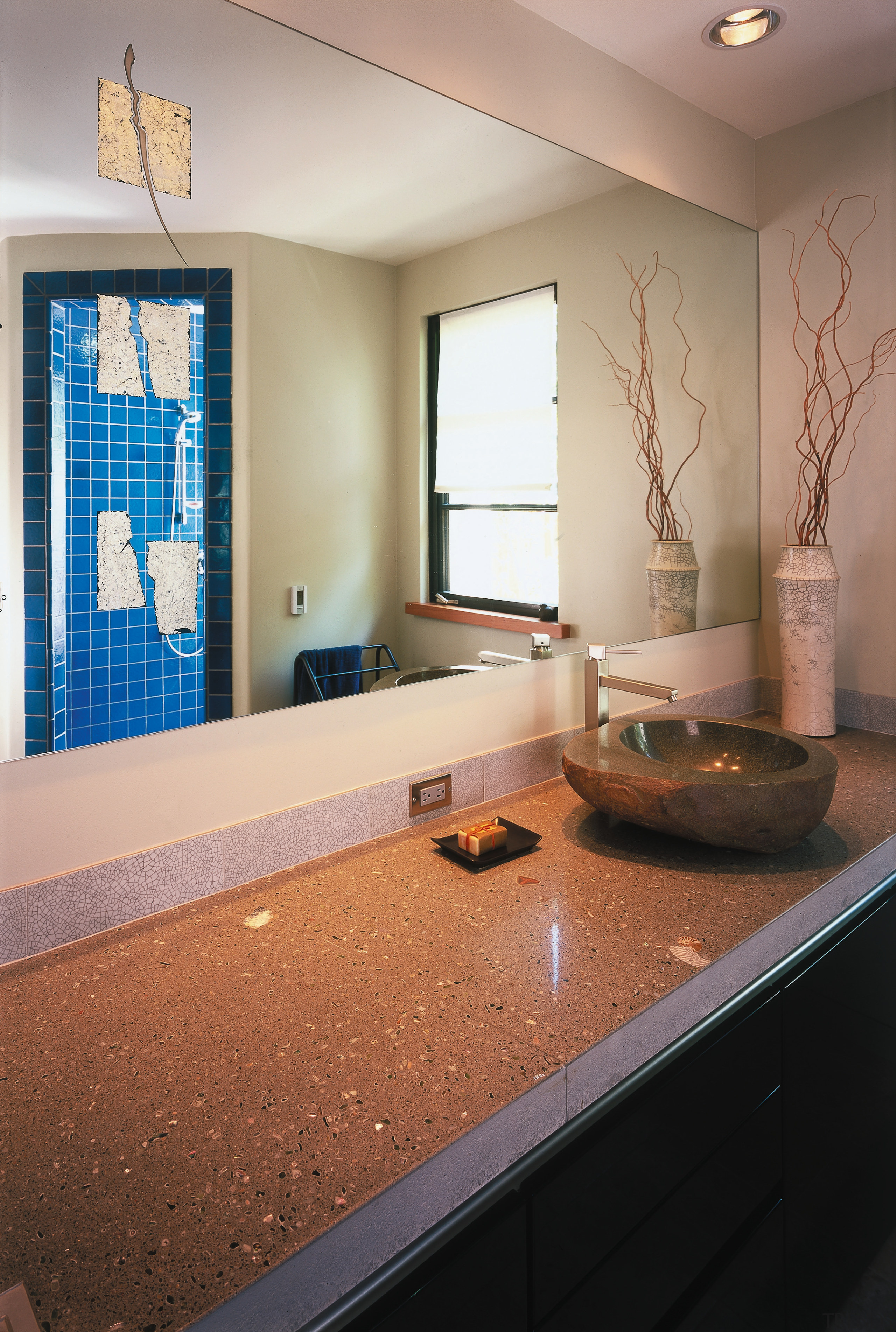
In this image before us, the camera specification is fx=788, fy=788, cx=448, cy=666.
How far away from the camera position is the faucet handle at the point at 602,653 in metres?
1.65

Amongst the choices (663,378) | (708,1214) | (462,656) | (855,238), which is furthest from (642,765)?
(855,238)

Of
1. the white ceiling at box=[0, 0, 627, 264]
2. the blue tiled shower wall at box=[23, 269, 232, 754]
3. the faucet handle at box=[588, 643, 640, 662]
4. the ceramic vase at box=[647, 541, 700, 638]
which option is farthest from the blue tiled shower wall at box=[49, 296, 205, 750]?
the ceramic vase at box=[647, 541, 700, 638]

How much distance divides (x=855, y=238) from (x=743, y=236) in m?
0.29

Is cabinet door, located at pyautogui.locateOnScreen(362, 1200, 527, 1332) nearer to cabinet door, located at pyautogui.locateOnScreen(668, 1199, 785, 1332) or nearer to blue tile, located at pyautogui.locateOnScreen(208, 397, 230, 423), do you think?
cabinet door, located at pyautogui.locateOnScreen(668, 1199, 785, 1332)

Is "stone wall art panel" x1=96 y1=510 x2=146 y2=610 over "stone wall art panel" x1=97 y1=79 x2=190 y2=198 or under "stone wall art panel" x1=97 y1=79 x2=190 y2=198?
under

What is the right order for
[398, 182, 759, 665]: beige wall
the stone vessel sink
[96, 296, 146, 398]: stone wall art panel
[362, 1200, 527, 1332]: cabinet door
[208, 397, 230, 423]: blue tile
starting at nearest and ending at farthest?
[362, 1200, 527, 1332]: cabinet door
[96, 296, 146, 398]: stone wall art panel
[208, 397, 230, 423]: blue tile
the stone vessel sink
[398, 182, 759, 665]: beige wall

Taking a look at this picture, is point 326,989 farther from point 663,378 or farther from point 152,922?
point 663,378

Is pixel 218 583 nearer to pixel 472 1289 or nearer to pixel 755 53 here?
pixel 472 1289

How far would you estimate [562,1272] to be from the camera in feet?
2.92

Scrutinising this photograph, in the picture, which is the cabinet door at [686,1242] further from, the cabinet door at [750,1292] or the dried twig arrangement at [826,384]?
the dried twig arrangement at [826,384]

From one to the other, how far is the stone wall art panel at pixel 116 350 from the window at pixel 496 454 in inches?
20.9

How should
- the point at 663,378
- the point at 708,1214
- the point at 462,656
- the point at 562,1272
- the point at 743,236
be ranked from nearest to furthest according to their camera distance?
the point at 562,1272, the point at 708,1214, the point at 462,656, the point at 663,378, the point at 743,236

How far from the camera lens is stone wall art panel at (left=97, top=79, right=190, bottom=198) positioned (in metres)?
0.97

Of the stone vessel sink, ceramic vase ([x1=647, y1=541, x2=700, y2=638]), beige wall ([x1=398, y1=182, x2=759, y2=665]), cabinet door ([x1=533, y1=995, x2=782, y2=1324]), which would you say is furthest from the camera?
ceramic vase ([x1=647, y1=541, x2=700, y2=638])
